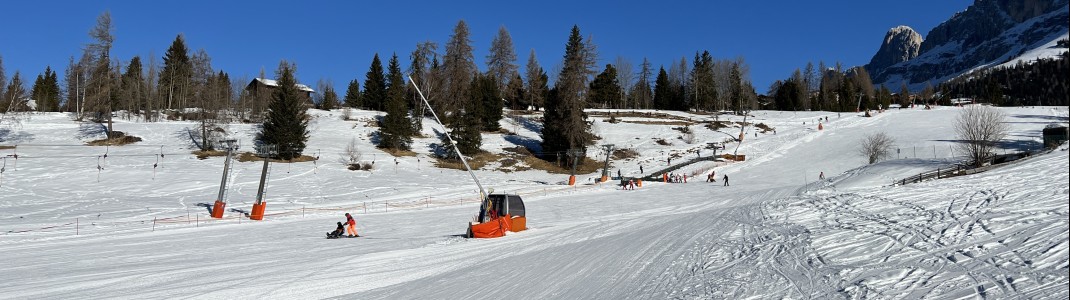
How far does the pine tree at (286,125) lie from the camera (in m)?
57.3

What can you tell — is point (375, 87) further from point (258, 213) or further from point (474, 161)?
point (258, 213)

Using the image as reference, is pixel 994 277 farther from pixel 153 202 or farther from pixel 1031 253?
pixel 153 202

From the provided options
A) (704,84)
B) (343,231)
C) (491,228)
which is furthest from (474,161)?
(704,84)

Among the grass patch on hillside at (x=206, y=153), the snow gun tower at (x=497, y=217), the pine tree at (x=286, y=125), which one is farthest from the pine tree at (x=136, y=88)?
the snow gun tower at (x=497, y=217)

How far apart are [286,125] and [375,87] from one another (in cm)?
4114

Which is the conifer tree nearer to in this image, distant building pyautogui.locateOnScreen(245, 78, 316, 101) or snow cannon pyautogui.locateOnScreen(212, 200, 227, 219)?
distant building pyautogui.locateOnScreen(245, 78, 316, 101)

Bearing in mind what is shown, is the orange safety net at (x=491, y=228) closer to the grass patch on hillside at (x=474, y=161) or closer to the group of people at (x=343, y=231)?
the group of people at (x=343, y=231)

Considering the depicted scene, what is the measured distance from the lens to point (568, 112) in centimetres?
6694

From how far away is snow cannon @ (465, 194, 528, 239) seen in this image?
2240 cm

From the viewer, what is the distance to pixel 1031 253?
12.6m

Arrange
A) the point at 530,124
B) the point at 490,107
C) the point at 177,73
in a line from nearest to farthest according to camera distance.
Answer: the point at 490,107
the point at 530,124
the point at 177,73

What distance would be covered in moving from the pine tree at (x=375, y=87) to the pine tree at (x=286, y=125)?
36.2 metres

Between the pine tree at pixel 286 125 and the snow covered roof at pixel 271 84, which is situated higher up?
the snow covered roof at pixel 271 84

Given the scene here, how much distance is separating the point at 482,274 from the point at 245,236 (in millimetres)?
13932
